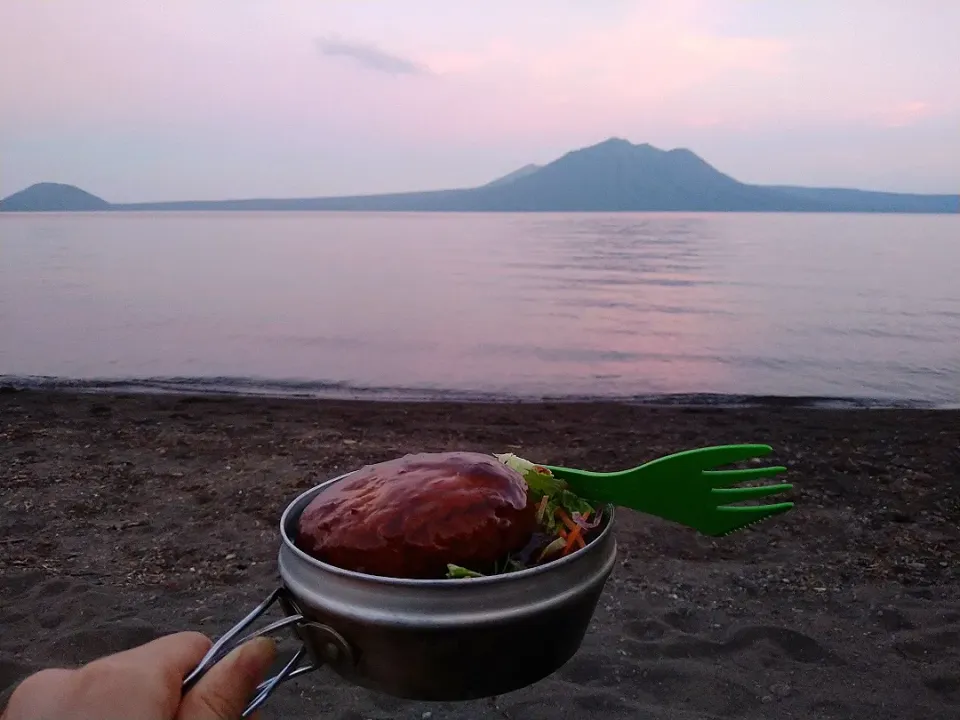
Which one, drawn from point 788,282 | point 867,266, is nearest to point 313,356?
point 788,282

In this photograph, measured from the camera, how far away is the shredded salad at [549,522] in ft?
5.09

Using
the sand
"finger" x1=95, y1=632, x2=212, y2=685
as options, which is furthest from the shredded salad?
the sand

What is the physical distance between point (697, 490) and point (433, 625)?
66 cm

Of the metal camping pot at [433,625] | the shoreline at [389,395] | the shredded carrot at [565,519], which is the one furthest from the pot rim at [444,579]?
the shoreline at [389,395]

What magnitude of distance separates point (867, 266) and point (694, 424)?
37593 millimetres

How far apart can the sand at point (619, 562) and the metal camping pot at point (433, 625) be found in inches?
111

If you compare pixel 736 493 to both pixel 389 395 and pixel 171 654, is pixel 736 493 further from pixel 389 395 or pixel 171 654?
pixel 389 395

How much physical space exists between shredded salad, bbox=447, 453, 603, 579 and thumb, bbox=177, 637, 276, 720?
1.23ft

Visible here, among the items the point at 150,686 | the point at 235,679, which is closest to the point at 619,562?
the point at 235,679

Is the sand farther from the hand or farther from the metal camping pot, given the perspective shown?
the hand

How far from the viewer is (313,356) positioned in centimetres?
1836

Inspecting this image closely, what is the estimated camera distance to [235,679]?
52.2 inches

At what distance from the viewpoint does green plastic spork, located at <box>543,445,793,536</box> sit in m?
1.59

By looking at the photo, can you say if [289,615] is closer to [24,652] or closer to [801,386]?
[24,652]
